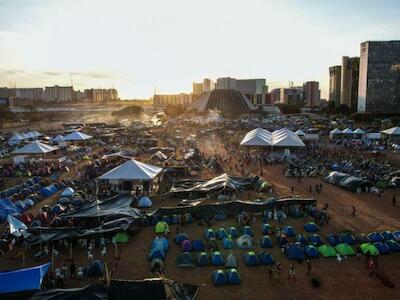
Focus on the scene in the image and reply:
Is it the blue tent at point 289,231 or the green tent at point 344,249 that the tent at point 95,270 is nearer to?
the blue tent at point 289,231

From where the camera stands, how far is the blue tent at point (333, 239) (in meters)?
16.3

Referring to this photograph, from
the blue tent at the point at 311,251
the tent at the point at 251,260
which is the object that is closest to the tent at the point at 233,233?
the tent at the point at 251,260

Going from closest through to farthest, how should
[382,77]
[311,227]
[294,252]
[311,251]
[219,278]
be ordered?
[219,278] → [294,252] → [311,251] → [311,227] → [382,77]

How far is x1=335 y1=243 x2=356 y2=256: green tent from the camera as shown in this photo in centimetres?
1559

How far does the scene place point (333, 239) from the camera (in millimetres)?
16469

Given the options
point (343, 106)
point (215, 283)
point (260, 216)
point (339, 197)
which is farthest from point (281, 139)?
point (343, 106)

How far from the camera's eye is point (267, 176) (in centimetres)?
3120

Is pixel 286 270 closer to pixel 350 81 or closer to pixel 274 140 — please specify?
pixel 274 140

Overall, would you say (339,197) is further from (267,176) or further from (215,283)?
(215,283)

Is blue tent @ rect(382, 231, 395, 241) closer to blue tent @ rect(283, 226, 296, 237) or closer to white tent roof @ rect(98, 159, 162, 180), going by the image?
blue tent @ rect(283, 226, 296, 237)

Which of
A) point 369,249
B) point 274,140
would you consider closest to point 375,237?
point 369,249

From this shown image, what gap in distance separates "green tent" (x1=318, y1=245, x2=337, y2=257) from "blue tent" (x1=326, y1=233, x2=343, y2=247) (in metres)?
0.63

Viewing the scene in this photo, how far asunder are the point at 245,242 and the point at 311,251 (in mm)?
2954

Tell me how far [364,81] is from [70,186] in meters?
115
